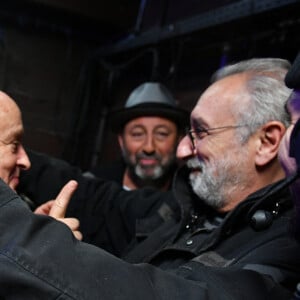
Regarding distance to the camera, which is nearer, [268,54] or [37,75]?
[268,54]

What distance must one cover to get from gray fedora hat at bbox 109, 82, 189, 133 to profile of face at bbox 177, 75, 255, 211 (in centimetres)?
124

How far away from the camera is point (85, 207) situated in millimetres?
2164

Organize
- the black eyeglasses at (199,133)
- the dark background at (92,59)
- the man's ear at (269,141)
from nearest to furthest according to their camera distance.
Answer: the man's ear at (269,141) → the black eyeglasses at (199,133) → the dark background at (92,59)

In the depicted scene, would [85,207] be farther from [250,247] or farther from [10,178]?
[250,247]

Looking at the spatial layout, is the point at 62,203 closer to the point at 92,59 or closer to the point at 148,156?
the point at 148,156

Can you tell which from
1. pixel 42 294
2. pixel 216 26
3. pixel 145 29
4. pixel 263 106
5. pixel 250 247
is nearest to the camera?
pixel 42 294

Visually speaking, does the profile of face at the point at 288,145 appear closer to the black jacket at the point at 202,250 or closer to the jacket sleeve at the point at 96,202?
the black jacket at the point at 202,250

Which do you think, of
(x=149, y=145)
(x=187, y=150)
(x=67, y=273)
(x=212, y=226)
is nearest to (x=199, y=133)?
(x=187, y=150)

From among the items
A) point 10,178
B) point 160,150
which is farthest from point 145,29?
point 10,178

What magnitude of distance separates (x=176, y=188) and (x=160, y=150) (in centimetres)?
120

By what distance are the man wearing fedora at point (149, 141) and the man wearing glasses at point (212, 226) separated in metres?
0.87

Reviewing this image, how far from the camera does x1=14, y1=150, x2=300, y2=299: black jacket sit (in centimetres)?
102

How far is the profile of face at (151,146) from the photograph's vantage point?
312cm

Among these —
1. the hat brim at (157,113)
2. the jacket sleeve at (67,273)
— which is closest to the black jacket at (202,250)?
the jacket sleeve at (67,273)
